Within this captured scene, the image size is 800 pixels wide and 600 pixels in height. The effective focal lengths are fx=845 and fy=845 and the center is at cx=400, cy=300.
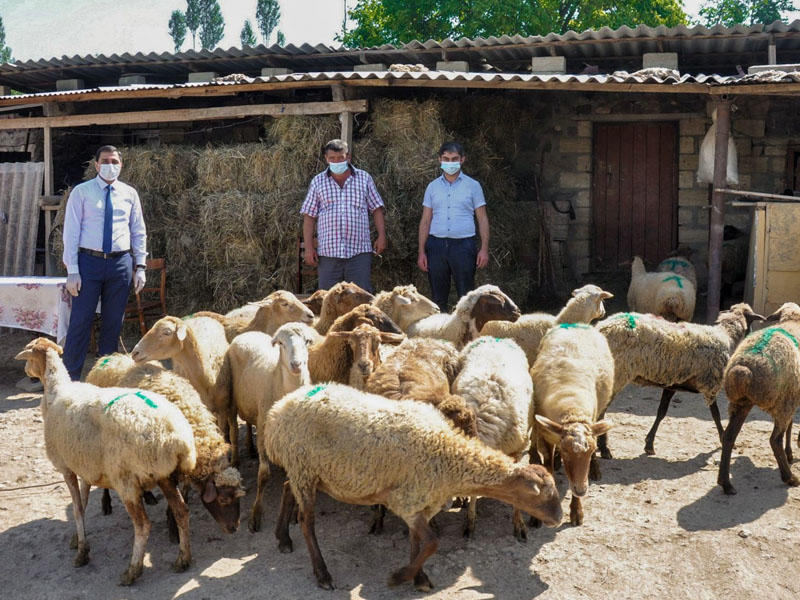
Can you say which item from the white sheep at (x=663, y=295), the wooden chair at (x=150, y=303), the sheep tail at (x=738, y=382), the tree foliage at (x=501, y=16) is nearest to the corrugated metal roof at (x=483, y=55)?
the white sheep at (x=663, y=295)

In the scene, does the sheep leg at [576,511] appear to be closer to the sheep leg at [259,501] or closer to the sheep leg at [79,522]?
the sheep leg at [259,501]

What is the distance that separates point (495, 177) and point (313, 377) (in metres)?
6.27

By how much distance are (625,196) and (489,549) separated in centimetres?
881

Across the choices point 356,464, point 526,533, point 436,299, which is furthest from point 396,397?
point 436,299

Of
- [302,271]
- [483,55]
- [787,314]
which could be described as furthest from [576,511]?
[483,55]

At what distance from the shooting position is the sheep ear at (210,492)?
4.76 meters

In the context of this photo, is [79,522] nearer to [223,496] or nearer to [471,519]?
[223,496]

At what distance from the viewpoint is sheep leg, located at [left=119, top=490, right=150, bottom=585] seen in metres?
4.58

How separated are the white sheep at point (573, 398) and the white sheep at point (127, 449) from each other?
209 cm

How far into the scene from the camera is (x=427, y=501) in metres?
4.41

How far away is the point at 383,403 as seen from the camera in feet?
15.4

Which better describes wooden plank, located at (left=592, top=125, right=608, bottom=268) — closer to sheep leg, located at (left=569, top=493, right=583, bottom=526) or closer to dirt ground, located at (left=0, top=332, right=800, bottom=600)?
dirt ground, located at (left=0, top=332, right=800, bottom=600)

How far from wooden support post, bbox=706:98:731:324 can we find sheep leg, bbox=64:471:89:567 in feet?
22.6

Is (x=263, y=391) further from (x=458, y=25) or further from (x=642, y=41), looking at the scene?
A: (x=458, y=25)
